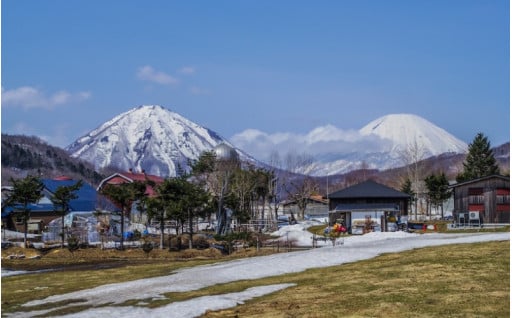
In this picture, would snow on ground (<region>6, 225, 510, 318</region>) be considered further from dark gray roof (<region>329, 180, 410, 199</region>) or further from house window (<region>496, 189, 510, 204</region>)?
house window (<region>496, 189, 510, 204</region>)

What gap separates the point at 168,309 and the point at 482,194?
5689 centimetres

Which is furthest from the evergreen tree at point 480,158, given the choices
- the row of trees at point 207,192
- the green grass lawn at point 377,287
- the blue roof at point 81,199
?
the green grass lawn at point 377,287

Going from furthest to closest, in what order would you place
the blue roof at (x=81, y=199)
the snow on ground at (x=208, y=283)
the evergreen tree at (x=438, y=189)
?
the blue roof at (x=81, y=199) < the evergreen tree at (x=438, y=189) < the snow on ground at (x=208, y=283)

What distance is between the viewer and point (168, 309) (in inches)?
846

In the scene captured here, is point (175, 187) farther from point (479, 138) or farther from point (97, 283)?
point (479, 138)

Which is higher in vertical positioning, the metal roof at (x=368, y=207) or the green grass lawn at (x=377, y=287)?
the metal roof at (x=368, y=207)

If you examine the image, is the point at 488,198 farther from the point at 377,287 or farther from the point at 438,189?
the point at 377,287

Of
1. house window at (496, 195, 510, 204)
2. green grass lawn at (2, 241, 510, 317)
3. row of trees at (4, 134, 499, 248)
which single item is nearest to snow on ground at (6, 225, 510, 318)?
green grass lawn at (2, 241, 510, 317)

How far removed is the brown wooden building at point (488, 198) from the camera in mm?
71250

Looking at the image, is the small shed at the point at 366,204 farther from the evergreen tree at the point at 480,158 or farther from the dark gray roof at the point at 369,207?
the evergreen tree at the point at 480,158

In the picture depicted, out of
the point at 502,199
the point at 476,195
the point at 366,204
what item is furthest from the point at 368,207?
the point at 502,199

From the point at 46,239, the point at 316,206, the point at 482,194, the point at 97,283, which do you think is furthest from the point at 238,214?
the point at 316,206

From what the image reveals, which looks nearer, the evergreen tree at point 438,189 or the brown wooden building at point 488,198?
the brown wooden building at point 488,198

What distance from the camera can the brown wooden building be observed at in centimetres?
7125
